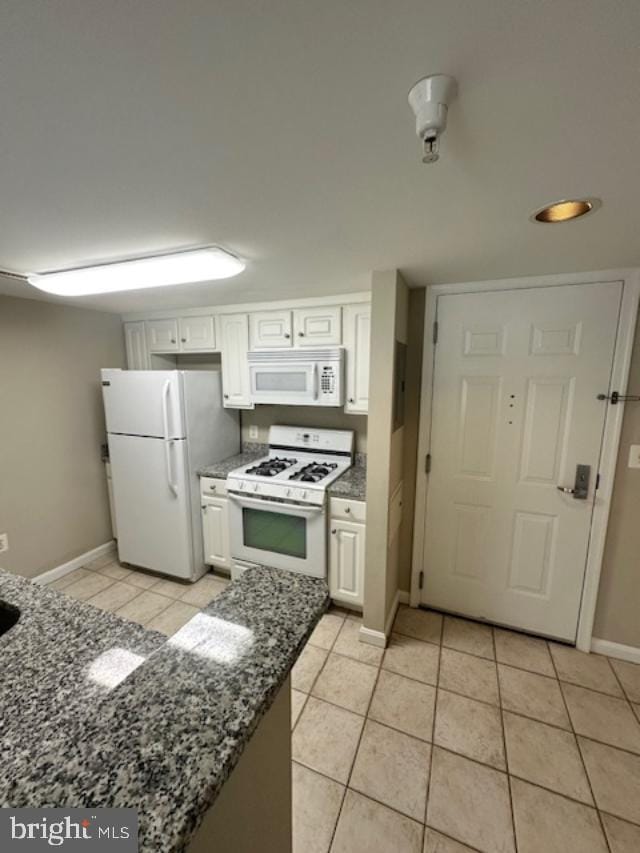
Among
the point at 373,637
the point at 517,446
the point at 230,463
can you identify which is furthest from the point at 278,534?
the point at 517,446

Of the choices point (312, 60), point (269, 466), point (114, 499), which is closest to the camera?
point (312, 60)

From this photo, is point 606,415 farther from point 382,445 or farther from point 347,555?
point 347,555

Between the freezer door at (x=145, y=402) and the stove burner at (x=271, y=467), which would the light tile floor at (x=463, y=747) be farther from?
the freezer door at (x=145, y=402)

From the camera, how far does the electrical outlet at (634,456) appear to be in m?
1.89

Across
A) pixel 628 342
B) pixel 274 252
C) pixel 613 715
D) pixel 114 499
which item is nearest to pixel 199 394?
pixel 114 499

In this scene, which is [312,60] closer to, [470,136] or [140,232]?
[470,136]

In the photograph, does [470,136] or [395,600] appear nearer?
[470,136]

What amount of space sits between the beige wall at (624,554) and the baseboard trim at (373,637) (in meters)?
1.26

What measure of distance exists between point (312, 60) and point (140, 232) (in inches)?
38.9

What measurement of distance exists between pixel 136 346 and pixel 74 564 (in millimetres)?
1881

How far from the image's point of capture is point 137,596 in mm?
2574

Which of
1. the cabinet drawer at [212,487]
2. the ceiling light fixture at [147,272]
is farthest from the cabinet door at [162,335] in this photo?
the cabinet drawer at [212,487]

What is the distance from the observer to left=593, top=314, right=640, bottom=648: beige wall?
189 centimetres

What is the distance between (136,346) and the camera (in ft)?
9.96
